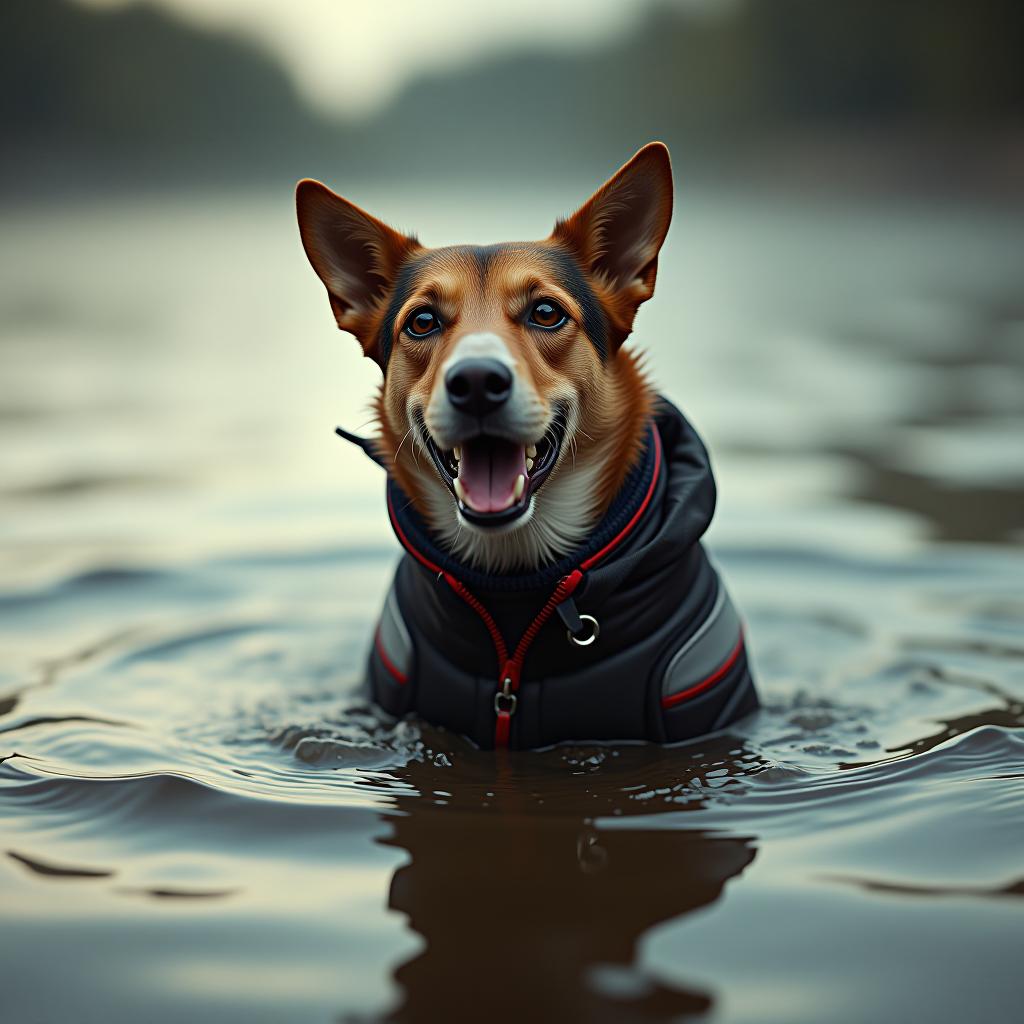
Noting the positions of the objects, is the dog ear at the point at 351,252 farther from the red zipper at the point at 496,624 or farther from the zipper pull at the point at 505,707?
the zipper pull at the point at 505,707

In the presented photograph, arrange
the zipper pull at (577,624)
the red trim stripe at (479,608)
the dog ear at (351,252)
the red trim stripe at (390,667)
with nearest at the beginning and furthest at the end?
the zipper pull at (577,624)
the red trim stripe at (479,608)
the dog ear at (351,252)
the red trim stripe at (390,667)

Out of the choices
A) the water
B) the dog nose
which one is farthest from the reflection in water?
the dog nose

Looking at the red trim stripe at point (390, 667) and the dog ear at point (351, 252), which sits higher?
the dog ear at point (351, 252)

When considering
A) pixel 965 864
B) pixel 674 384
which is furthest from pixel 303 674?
pixel 674 384

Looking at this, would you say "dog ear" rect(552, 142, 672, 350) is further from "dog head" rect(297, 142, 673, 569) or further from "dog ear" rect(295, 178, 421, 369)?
"dog ear" rect(295, 178, 421, 369)

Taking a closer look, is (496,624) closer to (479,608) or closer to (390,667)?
(479,608)

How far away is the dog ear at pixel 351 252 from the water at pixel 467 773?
150cm

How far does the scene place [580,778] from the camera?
444cm

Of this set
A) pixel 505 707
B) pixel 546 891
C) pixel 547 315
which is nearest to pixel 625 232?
pixel 547 315

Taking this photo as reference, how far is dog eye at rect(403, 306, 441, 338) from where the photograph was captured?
14.8ft

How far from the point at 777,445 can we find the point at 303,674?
5201 mm

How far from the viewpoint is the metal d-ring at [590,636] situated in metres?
4.46

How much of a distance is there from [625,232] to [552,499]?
3.20 ft

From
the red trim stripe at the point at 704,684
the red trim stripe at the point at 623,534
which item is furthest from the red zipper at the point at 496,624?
the red trim stripe at the point at 704,684
